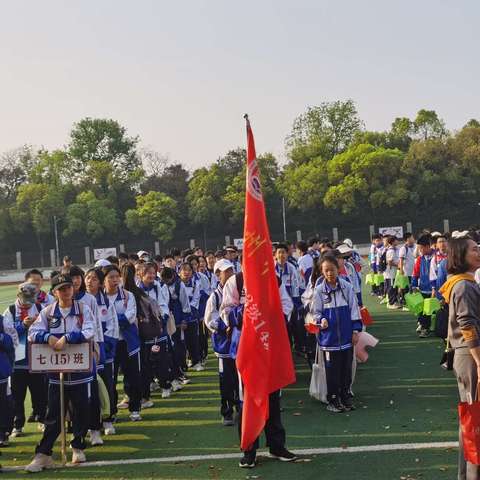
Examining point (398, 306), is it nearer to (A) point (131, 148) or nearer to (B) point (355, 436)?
(B) point (355, 436)

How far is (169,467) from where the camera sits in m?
6.26

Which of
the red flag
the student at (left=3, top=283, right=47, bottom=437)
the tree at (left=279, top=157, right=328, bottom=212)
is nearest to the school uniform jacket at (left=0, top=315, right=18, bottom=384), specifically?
the student at (left=3, top=283, right=47, bottom=437)

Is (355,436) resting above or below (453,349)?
below

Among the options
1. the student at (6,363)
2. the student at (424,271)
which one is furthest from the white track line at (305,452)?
the student at (424,271)

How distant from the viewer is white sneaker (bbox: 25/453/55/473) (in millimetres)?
6363

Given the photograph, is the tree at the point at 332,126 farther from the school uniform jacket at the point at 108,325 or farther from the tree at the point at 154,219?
the school uniform jacket at the point at 108,325

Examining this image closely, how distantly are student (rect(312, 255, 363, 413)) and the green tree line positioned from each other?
146ft

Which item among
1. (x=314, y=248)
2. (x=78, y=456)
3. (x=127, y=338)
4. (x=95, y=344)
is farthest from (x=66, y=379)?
(x=314, y=248)

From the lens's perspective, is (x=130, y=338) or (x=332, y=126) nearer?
(x=130, y=338)

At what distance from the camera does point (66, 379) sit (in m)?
Result: 6.53

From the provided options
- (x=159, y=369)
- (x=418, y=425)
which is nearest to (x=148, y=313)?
(x=159, y=369)

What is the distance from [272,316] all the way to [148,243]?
164ft

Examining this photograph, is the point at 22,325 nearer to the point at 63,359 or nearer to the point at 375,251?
the point at 63,359

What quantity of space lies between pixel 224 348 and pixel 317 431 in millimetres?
1309
